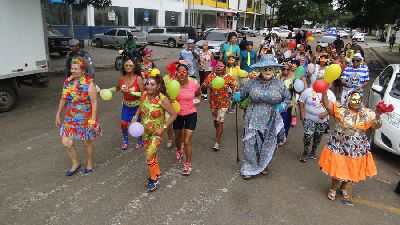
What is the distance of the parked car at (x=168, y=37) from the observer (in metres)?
27.2

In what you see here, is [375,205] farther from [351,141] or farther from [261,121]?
[261,121]

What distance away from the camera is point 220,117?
6125mm

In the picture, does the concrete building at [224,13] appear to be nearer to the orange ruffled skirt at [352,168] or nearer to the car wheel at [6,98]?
the car wheel at [6,98]

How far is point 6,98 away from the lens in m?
8.48

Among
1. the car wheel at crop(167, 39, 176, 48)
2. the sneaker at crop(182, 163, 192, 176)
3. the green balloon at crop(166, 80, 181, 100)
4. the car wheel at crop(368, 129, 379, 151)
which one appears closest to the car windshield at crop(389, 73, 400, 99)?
the car wheel at crop(368, 129, 379, 151)

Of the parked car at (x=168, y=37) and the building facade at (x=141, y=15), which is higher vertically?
the building facade at (x=141, y=15)

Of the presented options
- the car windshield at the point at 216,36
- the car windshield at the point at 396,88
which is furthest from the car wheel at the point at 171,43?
the car windshield at the point at 396,88

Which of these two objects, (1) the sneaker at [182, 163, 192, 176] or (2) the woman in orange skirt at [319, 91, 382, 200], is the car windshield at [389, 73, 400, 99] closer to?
(2) the woman in orange skirt at [319, 91, 382, 200]

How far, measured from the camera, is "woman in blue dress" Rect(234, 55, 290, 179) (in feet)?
15.7

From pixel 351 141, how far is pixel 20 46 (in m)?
7.49

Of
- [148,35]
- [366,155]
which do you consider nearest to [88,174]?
[366,155]

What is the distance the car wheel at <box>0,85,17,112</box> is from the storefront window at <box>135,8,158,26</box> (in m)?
28.5

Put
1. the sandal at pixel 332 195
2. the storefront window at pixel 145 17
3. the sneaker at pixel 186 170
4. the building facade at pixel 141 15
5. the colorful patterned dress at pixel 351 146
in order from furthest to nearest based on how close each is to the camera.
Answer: the storefront window at pixel 145 17 → the building facade at pixel 141 15 → the sneaker at pixel 186 170 → the sandal at pixel 332 195 → the colorful patterned dress at pixel 351 146

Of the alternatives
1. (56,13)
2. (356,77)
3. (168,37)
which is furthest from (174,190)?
(56,13)
